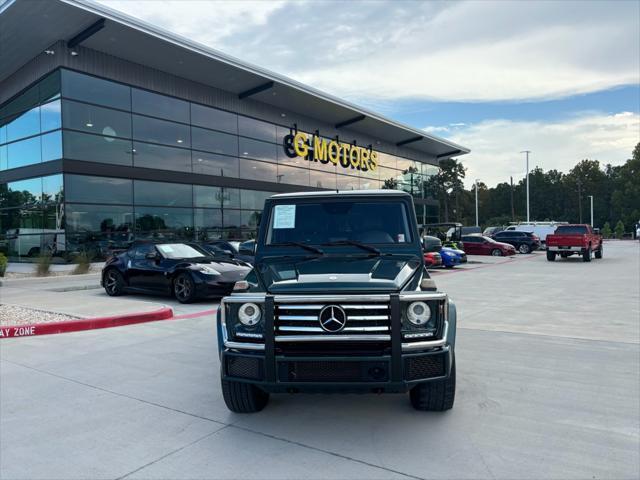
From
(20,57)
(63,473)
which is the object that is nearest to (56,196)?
(20,57)

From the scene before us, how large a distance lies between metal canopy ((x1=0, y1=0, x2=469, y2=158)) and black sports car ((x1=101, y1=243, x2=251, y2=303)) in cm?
1182

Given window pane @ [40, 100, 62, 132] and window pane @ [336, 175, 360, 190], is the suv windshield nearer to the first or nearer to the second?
window pane @ [40, 100, 62, 132]

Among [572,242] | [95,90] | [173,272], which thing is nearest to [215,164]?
[95,90]

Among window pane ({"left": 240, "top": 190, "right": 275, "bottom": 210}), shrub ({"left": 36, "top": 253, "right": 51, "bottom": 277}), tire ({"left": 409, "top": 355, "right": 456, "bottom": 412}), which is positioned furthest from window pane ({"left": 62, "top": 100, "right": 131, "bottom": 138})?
tire ({"left": 409, "top": 355, "right": 456, "bottom": 412})

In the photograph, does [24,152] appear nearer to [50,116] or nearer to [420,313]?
[50,116]

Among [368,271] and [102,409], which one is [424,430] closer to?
[368,271]

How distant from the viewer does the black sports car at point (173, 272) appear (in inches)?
407

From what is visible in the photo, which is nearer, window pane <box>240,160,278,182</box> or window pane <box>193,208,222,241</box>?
window pane <box>193,208,222,241</box>

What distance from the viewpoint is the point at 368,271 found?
3.78 meters

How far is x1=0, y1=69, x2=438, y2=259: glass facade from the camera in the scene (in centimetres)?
2023

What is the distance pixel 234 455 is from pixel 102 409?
1.68 metres

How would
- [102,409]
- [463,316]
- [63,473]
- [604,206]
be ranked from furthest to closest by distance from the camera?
1. [604,206]
2. [463,316]
3. [102,409]
4. [63,473]

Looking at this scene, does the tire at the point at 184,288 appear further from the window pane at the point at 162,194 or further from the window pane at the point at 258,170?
the window pane at the point at 258,170

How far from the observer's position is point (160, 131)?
931 inches
